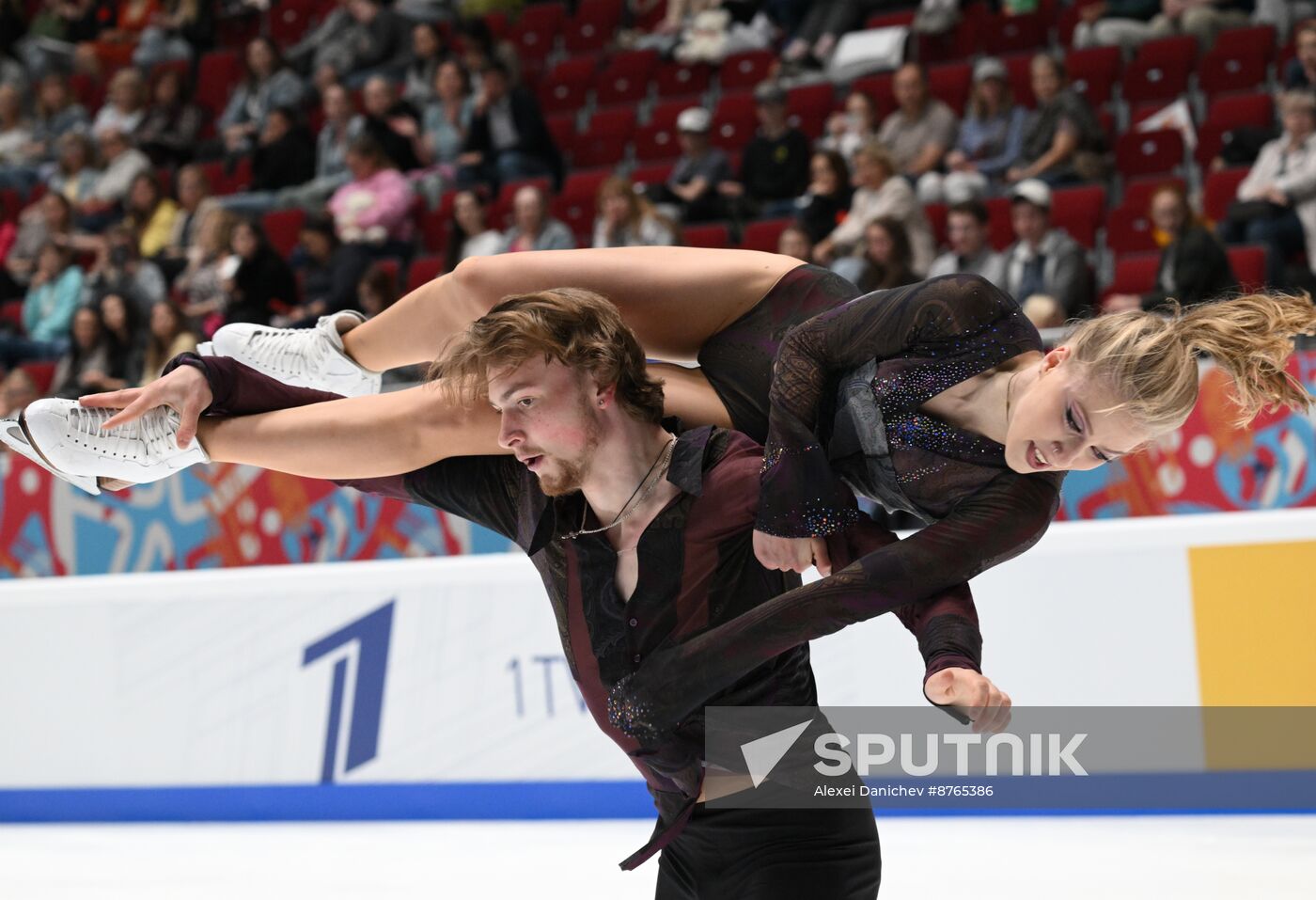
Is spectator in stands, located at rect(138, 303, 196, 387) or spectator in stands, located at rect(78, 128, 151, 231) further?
spectator in stands, located at rect(78, 128, 151, 231)

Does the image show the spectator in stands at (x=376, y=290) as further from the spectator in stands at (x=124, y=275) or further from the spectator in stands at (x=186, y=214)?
the spectator in stands at (x=186, y=214)

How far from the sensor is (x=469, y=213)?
7.94 m

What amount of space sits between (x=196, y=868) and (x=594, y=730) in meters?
1.25

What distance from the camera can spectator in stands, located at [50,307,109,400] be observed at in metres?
8.02

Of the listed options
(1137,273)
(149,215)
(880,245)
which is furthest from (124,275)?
(1137,273)

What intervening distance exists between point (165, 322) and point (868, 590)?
616 cm

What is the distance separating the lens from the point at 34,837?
507 cm

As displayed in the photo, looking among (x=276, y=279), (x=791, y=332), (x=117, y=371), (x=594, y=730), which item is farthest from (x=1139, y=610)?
(x=117, y=371)

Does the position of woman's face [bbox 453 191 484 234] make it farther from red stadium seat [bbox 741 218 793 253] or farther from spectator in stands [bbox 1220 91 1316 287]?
spectator in stands [bbox 1220 91 1316 287]

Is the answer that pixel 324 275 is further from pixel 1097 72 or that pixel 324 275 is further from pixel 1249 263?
pixel 1249 263

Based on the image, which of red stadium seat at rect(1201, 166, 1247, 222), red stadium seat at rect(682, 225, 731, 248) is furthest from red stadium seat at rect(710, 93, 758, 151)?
red stadium seat at rect(1201, 166, 1247, 222)

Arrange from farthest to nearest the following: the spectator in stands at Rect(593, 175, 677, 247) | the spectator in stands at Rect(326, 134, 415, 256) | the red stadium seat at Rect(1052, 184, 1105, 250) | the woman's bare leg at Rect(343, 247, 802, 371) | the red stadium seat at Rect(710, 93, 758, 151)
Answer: the red stadium seat at Rect(710, 93, 758, 151)
the spectator in stands at Rect(326, 134, 415, 256)
the spectator in stands at Rect(593, 175, 677, 247)
the red stadium seat at Rect(1052, 184, 1105, 250)
the woman's bare leg at Rect(343, 247, 802, 371)

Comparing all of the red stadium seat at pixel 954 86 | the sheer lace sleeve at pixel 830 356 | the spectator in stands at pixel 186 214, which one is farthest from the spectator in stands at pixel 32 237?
the sheer lace sleeve at pixel 830 356

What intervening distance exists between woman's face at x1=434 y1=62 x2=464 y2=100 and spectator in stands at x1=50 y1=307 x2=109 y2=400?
8.02 ft
